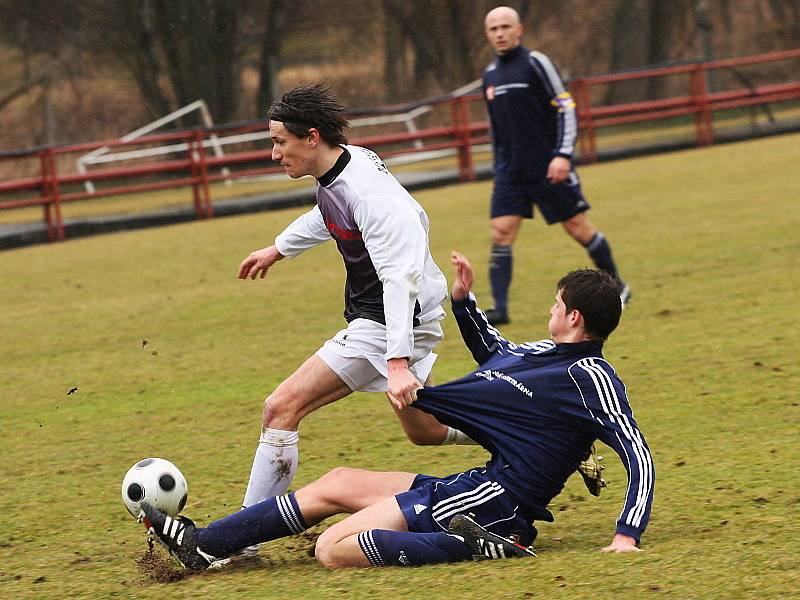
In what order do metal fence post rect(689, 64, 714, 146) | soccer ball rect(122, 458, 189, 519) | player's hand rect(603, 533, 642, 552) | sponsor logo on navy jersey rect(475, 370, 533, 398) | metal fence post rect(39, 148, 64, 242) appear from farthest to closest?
metal fence post rect(689, 64, 714, 146) < metal fence post rect(39, 148, 64, 242) < soccer ball rect(122, 458, 189, 519) < sponsor logo on navy jersey rect(475, 370, 533, 398) < player's hand rect(603, 533, 642, 552)

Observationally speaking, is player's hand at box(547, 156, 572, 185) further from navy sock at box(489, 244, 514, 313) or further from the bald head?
the bald head

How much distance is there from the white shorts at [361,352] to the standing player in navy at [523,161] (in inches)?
154

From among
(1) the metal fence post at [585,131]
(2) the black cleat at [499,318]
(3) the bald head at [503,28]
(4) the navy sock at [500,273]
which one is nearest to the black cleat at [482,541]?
(2) the black cleat at [499,318]

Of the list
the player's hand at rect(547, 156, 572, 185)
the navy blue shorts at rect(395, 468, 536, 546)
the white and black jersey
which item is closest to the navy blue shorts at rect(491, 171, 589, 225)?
the player's hand at rect(547, 156, 572, 185)

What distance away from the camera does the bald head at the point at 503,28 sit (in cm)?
834

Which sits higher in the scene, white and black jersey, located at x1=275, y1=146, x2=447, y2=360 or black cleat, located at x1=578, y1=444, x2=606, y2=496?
white and black jersey, located at x1=275, y1=146, x2=447, y2=360

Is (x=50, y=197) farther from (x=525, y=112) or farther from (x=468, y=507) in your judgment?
(x=468, y=507)

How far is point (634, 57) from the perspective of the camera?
3234 centimetres

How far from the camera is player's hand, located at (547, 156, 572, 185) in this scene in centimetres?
825

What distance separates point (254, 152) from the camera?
20234 millimetres

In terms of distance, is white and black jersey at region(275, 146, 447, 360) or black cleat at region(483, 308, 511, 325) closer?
white and black jersey at region(275, 146, 447, 360)

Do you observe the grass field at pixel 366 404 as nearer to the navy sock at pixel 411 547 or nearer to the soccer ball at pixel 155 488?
the navy sock at pixel 411 547

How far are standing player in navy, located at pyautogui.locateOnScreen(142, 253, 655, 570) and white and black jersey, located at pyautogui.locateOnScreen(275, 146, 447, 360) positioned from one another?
295 mm

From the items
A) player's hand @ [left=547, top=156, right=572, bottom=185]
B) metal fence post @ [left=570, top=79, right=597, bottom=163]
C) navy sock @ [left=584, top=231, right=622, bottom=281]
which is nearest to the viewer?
player's hand @ [left=547, top=156, right=572, bottom=185]
